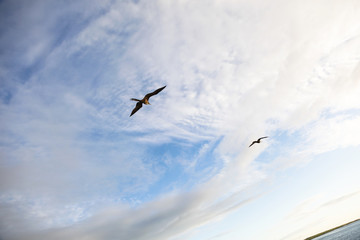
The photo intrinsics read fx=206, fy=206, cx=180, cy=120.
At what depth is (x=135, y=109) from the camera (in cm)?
2053

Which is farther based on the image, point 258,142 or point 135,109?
point 258,142

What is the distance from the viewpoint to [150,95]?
2012 centimetres

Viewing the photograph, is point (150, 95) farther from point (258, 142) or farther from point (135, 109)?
point (258, 142)

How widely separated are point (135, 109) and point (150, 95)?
210 cm

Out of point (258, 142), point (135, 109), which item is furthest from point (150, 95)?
point (258, 142)

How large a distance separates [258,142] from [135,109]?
2996 centimetres

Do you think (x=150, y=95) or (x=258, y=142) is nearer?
(x=150, y=95)

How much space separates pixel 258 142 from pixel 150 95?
29510 millimetres

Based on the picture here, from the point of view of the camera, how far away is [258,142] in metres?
41.8
